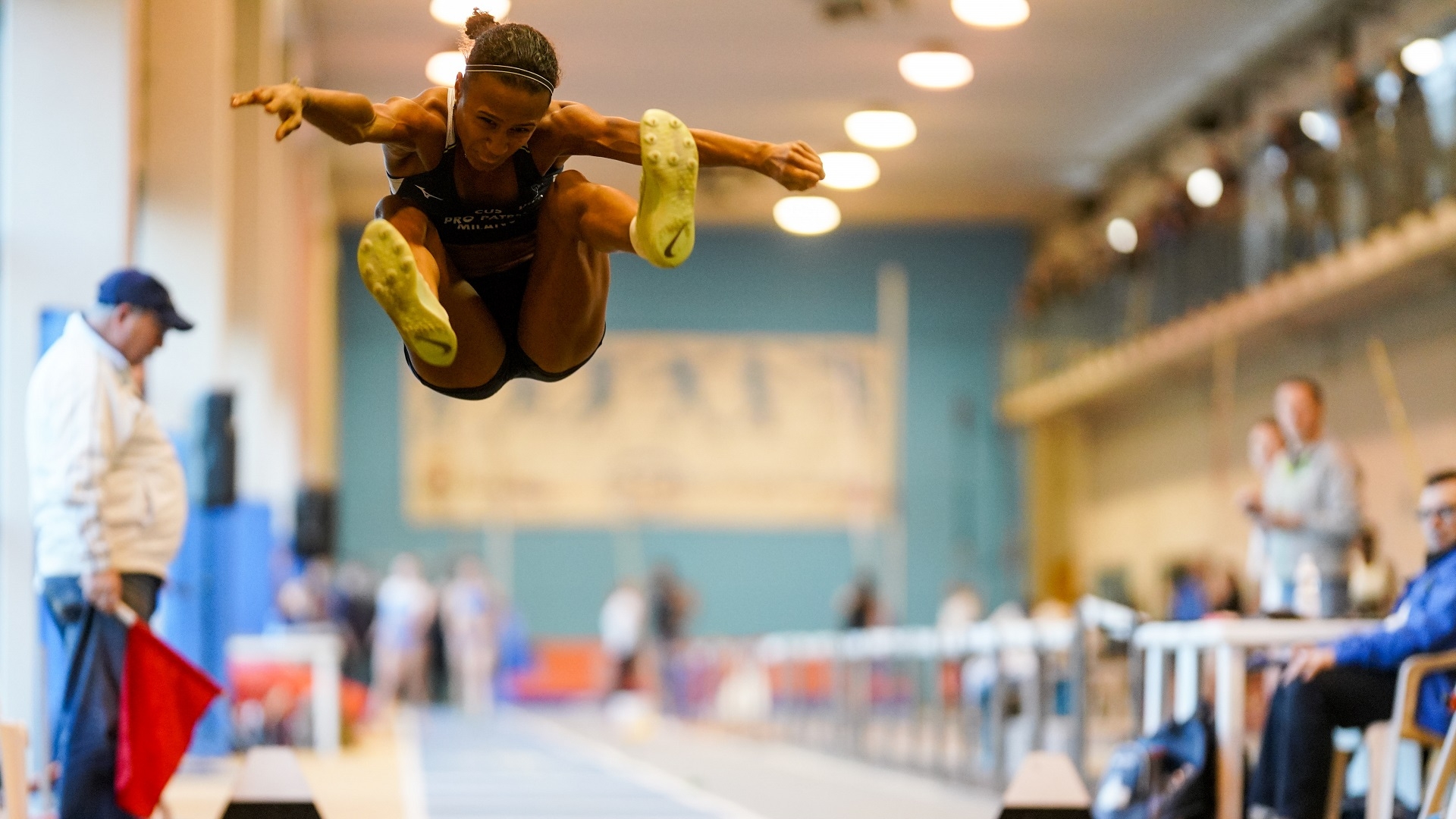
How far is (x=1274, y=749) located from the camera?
562cm

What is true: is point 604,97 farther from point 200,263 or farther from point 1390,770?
point 1390,770

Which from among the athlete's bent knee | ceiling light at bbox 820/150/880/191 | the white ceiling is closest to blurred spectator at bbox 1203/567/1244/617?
ceiling light at bbox 820/150/880/191

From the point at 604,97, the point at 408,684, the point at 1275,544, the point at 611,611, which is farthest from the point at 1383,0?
the point at 408,684

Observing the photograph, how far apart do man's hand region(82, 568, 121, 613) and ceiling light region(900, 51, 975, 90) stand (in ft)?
24.1

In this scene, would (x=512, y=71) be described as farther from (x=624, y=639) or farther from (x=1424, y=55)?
(x=624, y=639)

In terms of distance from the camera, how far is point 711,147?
4094 millimetres

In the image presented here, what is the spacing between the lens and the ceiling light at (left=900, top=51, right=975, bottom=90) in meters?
11.2

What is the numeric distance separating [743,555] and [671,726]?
268 inches

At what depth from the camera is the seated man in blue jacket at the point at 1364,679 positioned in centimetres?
535

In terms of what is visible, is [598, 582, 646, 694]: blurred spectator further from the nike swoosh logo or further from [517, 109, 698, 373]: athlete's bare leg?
the nike swoosh logo

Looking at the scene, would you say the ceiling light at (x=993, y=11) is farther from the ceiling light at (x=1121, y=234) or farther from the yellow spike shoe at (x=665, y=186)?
the ceiling light at (x=1121, y=234)

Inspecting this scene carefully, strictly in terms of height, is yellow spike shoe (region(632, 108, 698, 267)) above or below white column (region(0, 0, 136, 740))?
below

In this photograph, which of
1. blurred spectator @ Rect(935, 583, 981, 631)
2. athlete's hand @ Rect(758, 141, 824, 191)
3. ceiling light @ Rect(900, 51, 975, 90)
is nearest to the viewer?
athlete's hand @ Rect(758, 141, 824, 191)

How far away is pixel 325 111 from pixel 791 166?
1.02 meters
